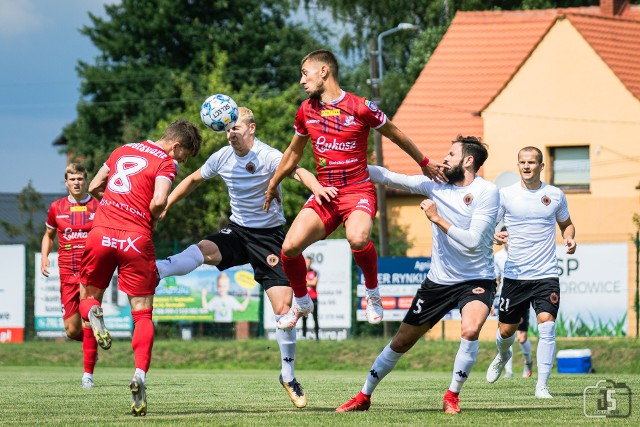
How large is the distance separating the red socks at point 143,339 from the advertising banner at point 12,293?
18.6m

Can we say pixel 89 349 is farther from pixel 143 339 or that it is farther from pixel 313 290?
pixel 313 290

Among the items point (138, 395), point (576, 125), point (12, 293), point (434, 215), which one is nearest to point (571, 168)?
point (576, 125)

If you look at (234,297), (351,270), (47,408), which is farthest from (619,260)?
(47,408)

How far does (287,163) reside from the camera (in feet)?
34.8

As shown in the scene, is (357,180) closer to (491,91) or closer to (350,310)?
(350,310)

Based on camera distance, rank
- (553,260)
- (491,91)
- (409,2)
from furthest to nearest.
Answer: (409,2)
(491,91)
(553,260)

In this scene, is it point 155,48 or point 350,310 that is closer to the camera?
point 350,310

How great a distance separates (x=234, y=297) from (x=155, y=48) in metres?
29.4

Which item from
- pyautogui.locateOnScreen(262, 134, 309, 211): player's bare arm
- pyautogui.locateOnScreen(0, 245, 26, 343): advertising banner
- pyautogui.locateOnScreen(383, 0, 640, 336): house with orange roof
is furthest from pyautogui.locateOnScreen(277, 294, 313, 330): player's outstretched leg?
pyautogui.locateOnScreen(383, 0, 640, 336): house with orange roof

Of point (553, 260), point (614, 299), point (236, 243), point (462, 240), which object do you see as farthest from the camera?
point (614, 299)

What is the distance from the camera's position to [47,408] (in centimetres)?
1030

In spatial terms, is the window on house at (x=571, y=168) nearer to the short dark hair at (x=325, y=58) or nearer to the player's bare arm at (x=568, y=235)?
the player's bare arm at (x=568, y=235)

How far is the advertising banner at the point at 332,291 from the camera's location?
25.8 metres

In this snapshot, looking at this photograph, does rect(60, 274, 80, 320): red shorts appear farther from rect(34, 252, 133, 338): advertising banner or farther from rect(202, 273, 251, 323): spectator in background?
rect(34, 252, 133, 338): advertising banner
